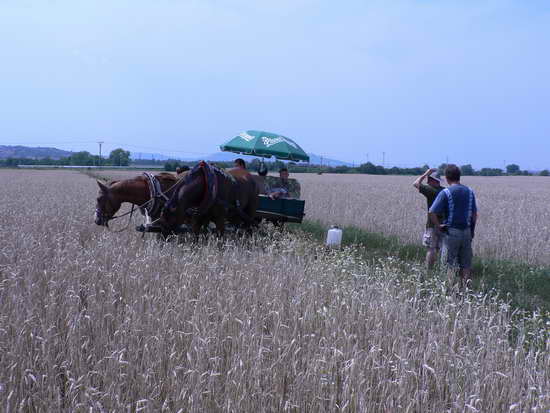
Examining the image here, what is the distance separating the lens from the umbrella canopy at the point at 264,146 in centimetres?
1208

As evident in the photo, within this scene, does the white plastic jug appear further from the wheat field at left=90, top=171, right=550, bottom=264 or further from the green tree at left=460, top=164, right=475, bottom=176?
the green tree at left=460, top=164, right=475, bottom=176

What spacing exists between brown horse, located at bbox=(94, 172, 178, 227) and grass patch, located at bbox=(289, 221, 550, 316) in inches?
158

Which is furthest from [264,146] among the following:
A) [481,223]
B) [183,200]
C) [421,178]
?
[481,223]

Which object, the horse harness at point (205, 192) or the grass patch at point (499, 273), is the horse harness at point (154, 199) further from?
the grass patch at point (499, 273)

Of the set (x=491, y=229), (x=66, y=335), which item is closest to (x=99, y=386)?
(x=66, y=335)

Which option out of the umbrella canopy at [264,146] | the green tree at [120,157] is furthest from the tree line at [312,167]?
the umbrella canopy at [264,146]

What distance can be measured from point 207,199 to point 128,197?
131 centimetres

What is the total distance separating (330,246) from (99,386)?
6821mm

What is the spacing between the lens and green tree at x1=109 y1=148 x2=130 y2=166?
99625 millimetres

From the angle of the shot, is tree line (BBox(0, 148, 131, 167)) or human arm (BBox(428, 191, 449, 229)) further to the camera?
tree line (BBox(0, 148, 131, 167))

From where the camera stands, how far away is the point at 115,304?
5.27 meters

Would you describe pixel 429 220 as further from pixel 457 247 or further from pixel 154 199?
pixel 154 199

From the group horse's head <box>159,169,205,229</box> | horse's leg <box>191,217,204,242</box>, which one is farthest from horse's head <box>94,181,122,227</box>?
horse's leg <box>191,217,204,242</box>

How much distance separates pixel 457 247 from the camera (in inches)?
295
